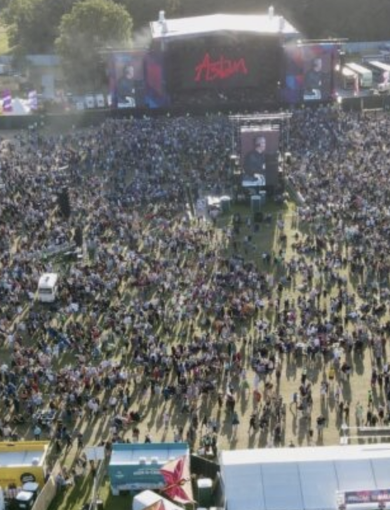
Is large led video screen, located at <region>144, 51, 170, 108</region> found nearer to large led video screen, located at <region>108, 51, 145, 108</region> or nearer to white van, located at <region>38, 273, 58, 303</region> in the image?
large led video screen, located at <region>108, 51, 145, 108</region>

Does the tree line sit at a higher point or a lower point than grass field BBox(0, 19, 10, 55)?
higher

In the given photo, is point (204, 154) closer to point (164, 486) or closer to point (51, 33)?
point (164, 486)

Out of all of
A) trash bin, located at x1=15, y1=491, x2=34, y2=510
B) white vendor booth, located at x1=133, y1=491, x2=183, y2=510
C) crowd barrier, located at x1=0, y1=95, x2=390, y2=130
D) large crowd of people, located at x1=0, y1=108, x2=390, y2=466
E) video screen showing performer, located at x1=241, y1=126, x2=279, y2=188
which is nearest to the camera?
white vendor booth, located at x1=133, y1=491, x2=183, y2=510

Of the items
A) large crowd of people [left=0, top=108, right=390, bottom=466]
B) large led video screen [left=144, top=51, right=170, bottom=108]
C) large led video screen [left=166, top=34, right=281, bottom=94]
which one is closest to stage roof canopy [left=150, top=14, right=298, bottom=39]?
large led video screen [left=166, top=34, right=281, bottom=94]

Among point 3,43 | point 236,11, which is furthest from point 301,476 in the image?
point 3,43

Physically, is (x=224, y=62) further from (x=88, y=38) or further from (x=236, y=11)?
(x=236, y=11)

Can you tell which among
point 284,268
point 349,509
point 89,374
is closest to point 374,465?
point 349,509

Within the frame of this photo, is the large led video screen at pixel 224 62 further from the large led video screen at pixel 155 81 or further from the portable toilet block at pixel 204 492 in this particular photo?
the portable toilet block at pixel 204 492
